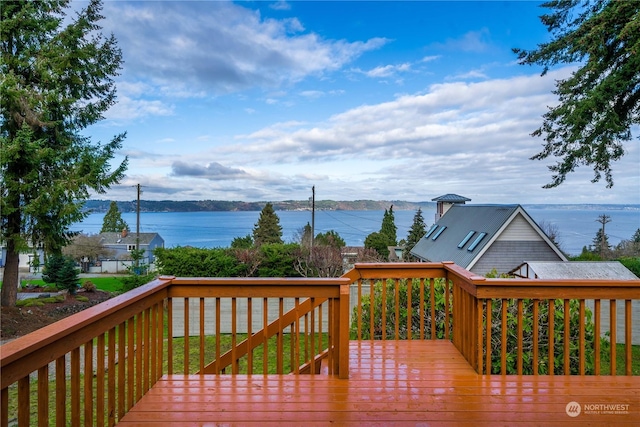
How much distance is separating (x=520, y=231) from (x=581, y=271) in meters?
3.82

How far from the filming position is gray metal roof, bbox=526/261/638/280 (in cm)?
977

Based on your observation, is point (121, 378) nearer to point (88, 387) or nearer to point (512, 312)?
point (88, 387)

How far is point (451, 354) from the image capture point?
11.3ft

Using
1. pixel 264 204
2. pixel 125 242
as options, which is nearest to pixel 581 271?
pixel 264 204

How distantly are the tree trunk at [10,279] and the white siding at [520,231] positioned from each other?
54.3ft

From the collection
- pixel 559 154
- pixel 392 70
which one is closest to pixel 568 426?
pixel 559 154

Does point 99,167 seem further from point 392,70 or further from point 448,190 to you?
point 448,190

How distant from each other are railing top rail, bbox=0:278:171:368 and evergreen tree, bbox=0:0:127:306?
1149 cm

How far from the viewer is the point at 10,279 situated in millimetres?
12391

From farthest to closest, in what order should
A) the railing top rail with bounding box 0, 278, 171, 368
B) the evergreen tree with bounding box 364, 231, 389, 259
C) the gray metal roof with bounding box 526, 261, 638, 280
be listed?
the evergreen tree with bounding box 364, 231, 389, 259, the gray metal roof with bounding box 526, 261, 638, 280, the railing top rail with bounding box 0, 278, 171, 368

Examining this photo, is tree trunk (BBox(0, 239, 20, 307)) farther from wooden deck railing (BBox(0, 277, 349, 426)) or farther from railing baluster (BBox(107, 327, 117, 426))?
railing baluster (BBox(107, 327, 117, 426))

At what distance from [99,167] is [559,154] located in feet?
42.7

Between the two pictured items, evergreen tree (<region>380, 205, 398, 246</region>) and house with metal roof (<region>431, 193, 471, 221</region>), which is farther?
evergreen tree (<region>380, 205, 398, 246</region>)

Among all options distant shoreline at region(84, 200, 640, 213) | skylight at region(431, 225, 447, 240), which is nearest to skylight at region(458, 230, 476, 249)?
skylight at region(431, 225, 447, 240)
